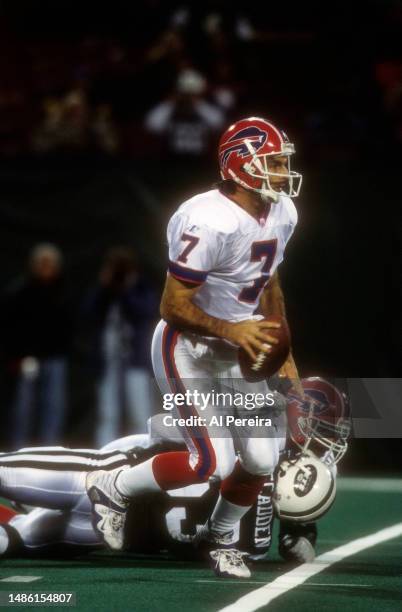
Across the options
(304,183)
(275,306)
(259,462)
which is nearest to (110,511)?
(259,462)

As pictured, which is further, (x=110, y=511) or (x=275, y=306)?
(x=275, y=306)

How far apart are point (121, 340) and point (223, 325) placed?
491cm

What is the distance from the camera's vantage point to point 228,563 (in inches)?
206

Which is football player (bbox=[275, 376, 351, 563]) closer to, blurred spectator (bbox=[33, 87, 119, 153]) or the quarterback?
the quarterback

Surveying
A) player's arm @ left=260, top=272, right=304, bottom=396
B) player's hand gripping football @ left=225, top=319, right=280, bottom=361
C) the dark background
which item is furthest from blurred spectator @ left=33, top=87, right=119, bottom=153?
player's hand gripping football @ left=225, top=319, right=280, bottom=361

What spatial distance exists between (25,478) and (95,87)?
695 cm

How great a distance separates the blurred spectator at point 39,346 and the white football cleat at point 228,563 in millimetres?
4754

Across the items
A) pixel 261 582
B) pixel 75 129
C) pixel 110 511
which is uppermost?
pixel 75 129

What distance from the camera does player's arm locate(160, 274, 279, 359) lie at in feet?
17.0

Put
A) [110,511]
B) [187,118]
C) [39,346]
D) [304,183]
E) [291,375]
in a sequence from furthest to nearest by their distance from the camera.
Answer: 1. [187,118]
2. [39,346]
3. [304,183]
4. [291,375]
5. [110,511]

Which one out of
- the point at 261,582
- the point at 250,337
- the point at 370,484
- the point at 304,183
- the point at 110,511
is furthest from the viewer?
the point at 304,183

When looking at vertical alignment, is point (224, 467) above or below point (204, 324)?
below

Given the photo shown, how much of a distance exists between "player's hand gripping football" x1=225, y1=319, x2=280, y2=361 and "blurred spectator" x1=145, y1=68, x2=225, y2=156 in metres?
5.76

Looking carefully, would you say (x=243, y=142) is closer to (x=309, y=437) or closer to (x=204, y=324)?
(x=204, y=324)
